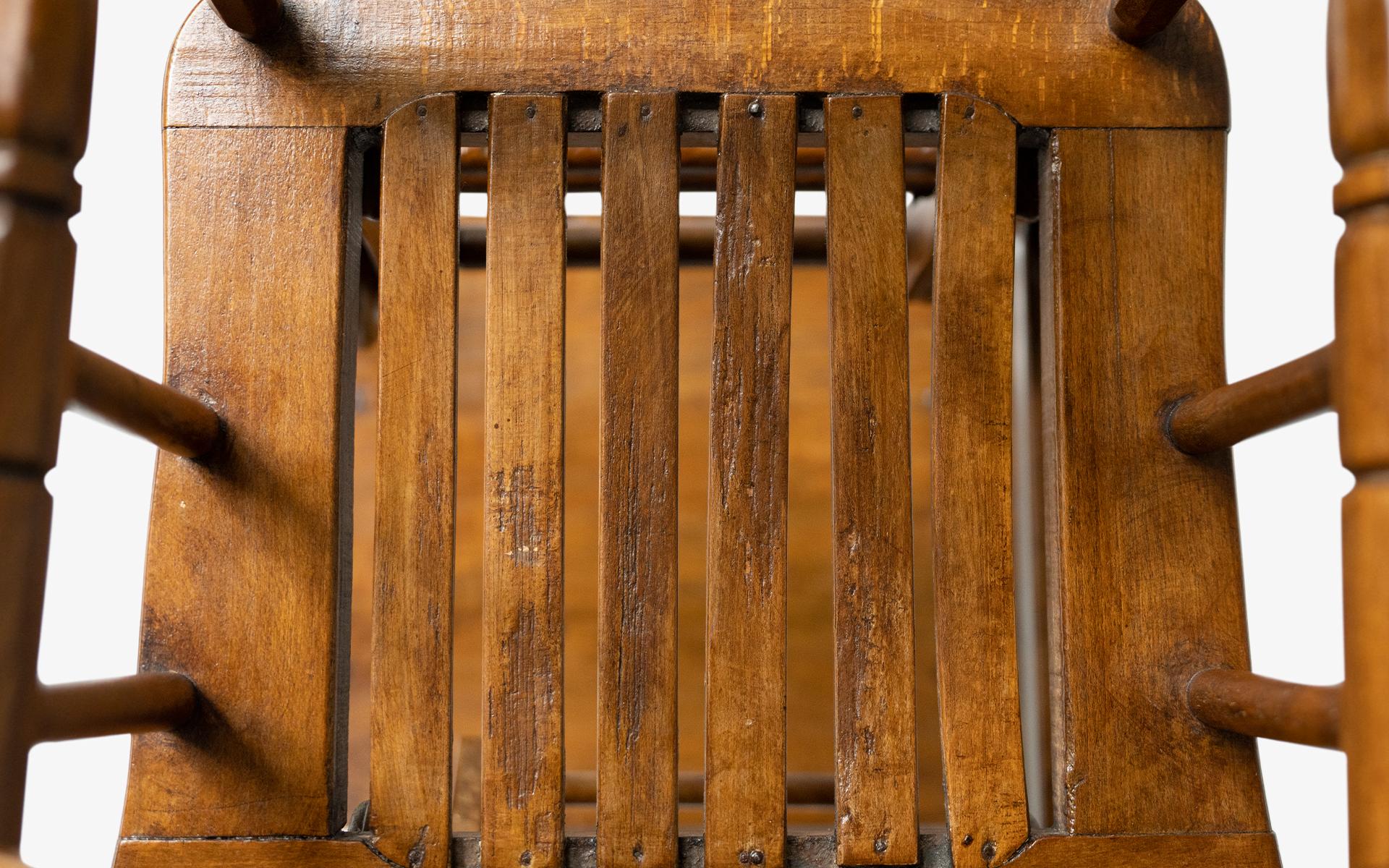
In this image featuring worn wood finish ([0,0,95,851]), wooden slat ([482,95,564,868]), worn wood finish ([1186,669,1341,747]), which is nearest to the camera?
worn wood finish ([0,0,95,851])

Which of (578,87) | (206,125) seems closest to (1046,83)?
(578,87)

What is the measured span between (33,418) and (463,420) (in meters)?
0.75

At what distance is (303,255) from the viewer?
763 mm

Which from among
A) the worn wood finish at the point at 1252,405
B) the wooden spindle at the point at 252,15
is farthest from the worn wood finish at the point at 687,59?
the worn wood finish at the point at 1252,405

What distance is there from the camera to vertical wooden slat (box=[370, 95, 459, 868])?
28.3 inches

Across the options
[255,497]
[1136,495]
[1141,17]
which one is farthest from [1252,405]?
[255,497]

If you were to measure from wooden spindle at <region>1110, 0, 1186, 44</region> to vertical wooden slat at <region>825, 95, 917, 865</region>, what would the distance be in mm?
145

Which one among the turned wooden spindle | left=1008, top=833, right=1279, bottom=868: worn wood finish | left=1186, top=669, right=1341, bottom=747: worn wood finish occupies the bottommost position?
left=1008, top=833, right=1279, bottom=868: worn wood finish

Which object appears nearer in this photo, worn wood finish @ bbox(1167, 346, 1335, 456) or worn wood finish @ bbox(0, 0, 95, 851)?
worn wood finish @ bbox(0, 0, 95, 851)

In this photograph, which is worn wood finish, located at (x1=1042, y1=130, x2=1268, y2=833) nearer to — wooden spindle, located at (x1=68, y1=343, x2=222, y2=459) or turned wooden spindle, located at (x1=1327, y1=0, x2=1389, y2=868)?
turned wooden spindle, located at (x1=1327, y1=0, x2=1389, y2=868)

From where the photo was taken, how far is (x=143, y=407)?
0.64 meters

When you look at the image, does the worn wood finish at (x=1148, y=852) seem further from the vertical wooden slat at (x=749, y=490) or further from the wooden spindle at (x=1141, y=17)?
the wooden spindle at (x=1141, y=17)

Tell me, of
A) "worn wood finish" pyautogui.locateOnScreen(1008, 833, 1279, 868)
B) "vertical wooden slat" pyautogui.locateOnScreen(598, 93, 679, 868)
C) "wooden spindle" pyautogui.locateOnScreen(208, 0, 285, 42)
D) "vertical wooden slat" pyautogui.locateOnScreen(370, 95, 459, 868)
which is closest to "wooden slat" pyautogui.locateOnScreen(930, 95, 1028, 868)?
"worn wood finish" pyautogui.locateOnScreen(1008, 833, 1279, 868)

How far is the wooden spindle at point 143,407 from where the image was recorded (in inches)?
22.5
